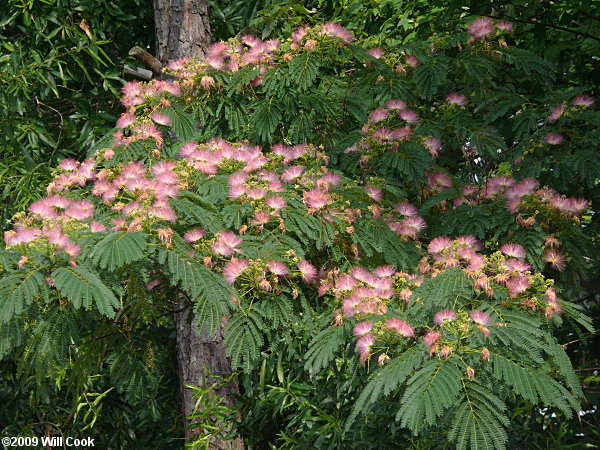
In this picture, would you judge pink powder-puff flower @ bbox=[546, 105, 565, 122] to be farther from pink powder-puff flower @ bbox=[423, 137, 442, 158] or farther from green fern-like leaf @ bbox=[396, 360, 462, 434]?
green fern-like leaf @ bbox=[396, 360, 462, 434]

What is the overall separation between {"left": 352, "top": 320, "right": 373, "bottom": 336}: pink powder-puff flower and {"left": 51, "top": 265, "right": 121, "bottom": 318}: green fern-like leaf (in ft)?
2.90

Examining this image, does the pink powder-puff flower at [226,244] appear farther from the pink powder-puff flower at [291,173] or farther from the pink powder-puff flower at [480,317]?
the pink powder-puff flower at [480,317]

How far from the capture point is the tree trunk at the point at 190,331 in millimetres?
5598

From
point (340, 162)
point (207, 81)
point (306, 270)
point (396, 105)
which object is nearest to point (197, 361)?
point (340, 162)

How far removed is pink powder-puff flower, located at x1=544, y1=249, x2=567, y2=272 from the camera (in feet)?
12.6

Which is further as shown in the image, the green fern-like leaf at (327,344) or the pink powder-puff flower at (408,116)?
the pink powder-puff flower at (408,116)

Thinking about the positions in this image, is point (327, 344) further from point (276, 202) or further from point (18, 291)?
point (18, 291)

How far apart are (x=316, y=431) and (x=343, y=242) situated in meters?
1.25

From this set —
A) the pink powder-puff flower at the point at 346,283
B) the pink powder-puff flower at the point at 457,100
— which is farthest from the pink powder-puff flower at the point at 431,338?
the pink powder-puff flower at the point at 457,100

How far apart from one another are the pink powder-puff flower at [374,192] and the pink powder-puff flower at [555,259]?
0.82 metres

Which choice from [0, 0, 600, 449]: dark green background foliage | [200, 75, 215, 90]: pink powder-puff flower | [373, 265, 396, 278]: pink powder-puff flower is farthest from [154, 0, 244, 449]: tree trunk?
[373, 265, 396, 278]: pink powder-puff flower

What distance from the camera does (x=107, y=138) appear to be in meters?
4.61

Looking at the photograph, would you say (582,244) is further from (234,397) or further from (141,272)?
(234,397)

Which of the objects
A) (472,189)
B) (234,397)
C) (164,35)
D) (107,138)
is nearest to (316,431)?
(234,397)
